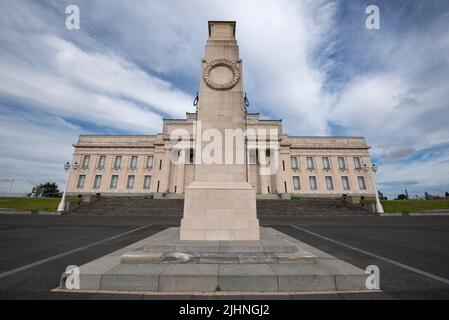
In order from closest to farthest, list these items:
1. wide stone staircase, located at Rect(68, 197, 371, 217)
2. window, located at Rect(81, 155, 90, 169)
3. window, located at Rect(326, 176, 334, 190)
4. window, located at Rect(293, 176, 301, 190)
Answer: wide stone staircase, located at Rect(68, 197, 371, 217), window, located at Rect(326, 176, 334, 190), window, located at Rect(293, 176, 301, 190), window, located at Rect(81, 155, 90, 169)

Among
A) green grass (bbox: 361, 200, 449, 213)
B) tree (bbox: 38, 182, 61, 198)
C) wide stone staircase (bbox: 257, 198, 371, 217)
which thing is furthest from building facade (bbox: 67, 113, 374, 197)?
tree (bbox: 38, 182, 61, 198)

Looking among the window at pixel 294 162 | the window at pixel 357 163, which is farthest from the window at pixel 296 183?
the window at pixel 357 163

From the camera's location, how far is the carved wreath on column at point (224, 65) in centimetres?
838

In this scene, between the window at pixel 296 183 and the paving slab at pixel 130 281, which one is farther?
the window at pixel 296 183

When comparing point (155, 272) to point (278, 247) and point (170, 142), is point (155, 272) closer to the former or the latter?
point (278, 247)

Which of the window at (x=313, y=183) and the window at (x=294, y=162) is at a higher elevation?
the window at (x=294, y=162)

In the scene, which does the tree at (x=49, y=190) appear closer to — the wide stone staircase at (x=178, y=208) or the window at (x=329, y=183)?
the wide stone staircase at (x=178, y=208)

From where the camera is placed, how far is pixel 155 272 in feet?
12.8

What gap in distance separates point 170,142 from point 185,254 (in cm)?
4339

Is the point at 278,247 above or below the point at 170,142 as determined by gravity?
below

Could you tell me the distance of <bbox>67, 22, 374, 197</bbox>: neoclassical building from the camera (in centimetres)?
4531

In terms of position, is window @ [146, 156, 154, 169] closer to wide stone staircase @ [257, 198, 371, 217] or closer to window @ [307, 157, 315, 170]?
wide stone staircase @ [257, 198, 371, 217]

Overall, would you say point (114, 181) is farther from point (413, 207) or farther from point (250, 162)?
point (413, 207)
